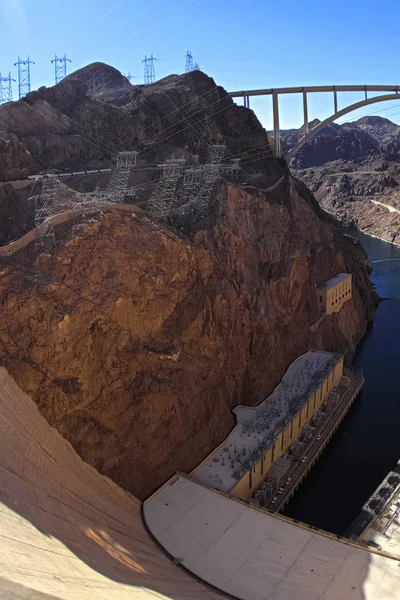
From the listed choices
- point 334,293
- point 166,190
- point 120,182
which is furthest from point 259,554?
point 334,293

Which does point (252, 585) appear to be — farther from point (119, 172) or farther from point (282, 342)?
point (119, 172)

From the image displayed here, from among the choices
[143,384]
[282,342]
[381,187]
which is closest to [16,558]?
[143,384]

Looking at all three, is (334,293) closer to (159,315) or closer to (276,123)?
(276,123)

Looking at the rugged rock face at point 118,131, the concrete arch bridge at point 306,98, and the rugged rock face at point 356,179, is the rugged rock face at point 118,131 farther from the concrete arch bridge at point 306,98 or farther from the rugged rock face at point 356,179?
the rugged rock face at point 356,179

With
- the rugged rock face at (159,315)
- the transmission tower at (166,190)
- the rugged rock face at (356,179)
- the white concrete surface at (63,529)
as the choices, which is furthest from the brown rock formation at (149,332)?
the rugged rock face at (356,179)

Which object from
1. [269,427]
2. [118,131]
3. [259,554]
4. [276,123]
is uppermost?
[276,123]
